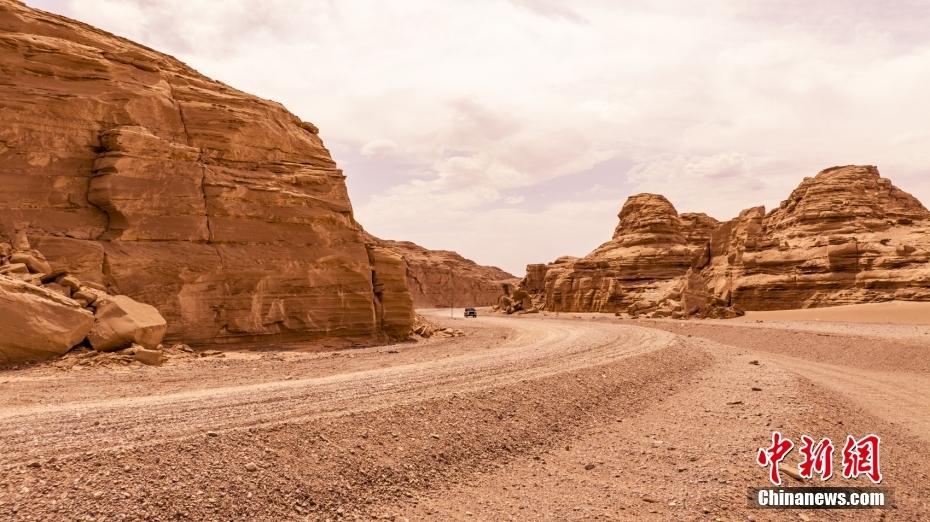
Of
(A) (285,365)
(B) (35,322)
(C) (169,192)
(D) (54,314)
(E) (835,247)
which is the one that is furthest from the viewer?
(E) (835,247)

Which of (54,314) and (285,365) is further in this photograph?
(285,365)

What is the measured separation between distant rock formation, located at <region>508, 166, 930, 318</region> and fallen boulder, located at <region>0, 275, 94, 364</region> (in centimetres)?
4005

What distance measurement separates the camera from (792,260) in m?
41.3

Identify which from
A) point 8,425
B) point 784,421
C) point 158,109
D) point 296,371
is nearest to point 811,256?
point 784,421

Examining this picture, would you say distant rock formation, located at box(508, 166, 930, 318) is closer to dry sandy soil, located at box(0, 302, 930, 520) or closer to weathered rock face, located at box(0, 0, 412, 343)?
dry sandy soil, located at box(0, 302, 930, 520)

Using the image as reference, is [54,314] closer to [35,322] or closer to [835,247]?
[35,322]

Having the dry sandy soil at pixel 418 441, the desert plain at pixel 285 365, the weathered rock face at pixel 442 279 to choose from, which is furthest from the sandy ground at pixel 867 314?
the weathered rock face at pixel 442 279

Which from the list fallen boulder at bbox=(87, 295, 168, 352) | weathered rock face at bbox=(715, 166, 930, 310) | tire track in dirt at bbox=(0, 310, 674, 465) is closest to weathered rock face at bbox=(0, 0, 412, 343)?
fallen boulder at bbox=(87, 295, 168, 352)

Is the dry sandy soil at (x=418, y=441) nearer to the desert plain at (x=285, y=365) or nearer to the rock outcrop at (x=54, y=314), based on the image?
the desert plain at (x=285, y=365)

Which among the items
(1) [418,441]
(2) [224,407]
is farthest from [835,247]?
(2) [224,407]

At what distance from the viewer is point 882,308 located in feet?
111

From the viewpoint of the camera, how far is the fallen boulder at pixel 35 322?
12.6m

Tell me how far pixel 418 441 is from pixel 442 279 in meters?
95.8

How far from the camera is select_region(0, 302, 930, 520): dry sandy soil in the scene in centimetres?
573
